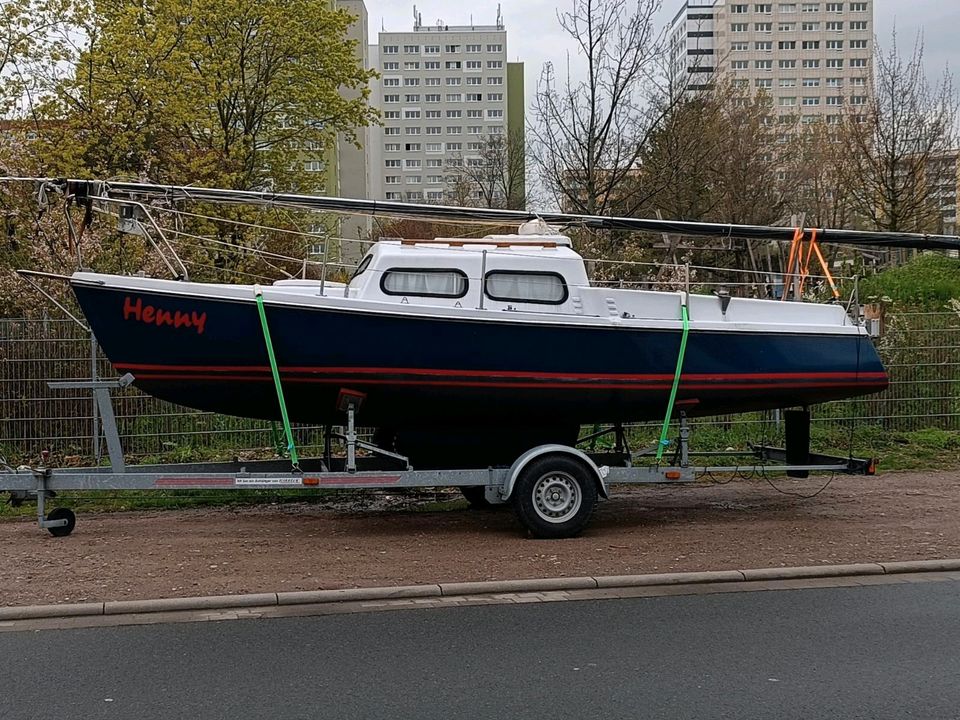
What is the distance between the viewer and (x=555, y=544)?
982 cm

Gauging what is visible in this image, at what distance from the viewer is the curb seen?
24.9 feet

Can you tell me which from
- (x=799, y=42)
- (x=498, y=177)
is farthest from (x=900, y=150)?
(x=799, y=42)

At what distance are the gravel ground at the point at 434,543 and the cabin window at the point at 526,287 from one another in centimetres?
238

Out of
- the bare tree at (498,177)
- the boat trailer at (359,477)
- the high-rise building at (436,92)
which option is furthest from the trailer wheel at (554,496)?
the high-rise building at (436,92)

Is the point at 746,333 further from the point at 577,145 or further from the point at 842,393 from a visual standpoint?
the point at 577,145

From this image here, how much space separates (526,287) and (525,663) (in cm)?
486

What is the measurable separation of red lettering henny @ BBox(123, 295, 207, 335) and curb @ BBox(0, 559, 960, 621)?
289cm

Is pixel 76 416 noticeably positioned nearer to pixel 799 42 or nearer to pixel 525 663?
pixel 525 663

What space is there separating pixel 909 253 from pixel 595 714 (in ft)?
101

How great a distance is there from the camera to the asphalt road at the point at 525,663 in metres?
5.63

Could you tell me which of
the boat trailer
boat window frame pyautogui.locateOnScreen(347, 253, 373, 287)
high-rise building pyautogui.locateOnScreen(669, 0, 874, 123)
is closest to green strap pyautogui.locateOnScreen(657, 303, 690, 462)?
the boat trailer

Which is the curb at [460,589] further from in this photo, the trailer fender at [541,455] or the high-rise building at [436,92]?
the high-rise building at [436,92]

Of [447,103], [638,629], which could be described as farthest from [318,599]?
[447,103]

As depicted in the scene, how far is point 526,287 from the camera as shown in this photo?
34.4 feet
